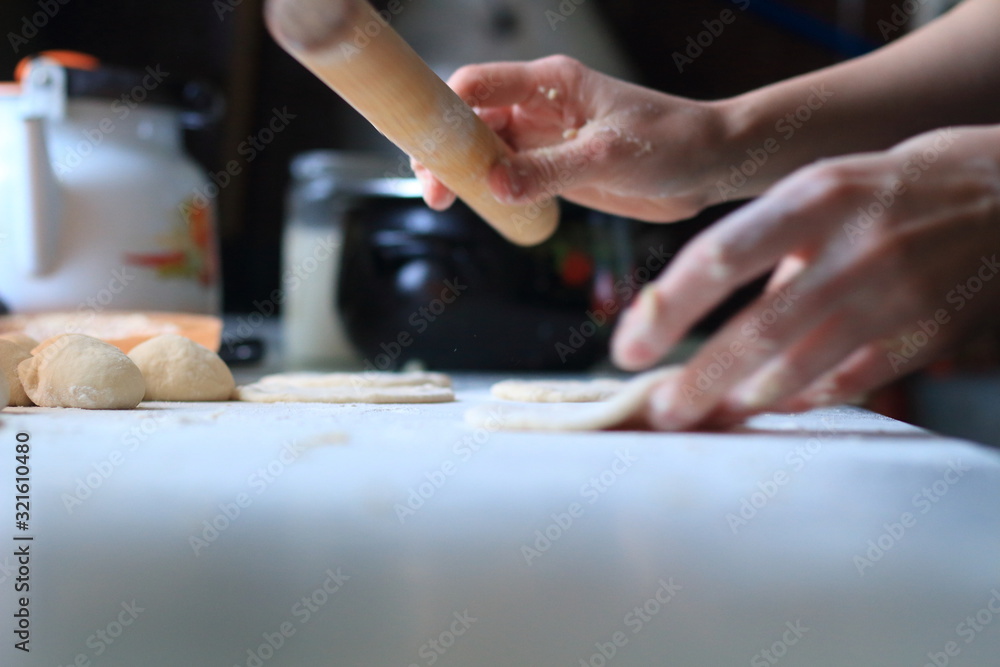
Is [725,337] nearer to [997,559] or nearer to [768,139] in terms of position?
[997,559]

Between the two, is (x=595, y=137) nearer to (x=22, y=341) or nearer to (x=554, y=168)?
(x=554, y=168)

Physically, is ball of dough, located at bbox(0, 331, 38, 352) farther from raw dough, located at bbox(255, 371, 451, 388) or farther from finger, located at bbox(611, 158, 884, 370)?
finger, located at bbox(611, 158, 884, 370)

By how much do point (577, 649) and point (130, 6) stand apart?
5.29ft

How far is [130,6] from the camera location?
4.92ft

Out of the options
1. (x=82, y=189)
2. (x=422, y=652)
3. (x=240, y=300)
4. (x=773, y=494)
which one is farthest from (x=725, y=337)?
(x=240, y=300)

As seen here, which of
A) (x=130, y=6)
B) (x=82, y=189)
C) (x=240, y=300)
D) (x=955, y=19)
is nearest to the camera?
(x=955, y=19)
